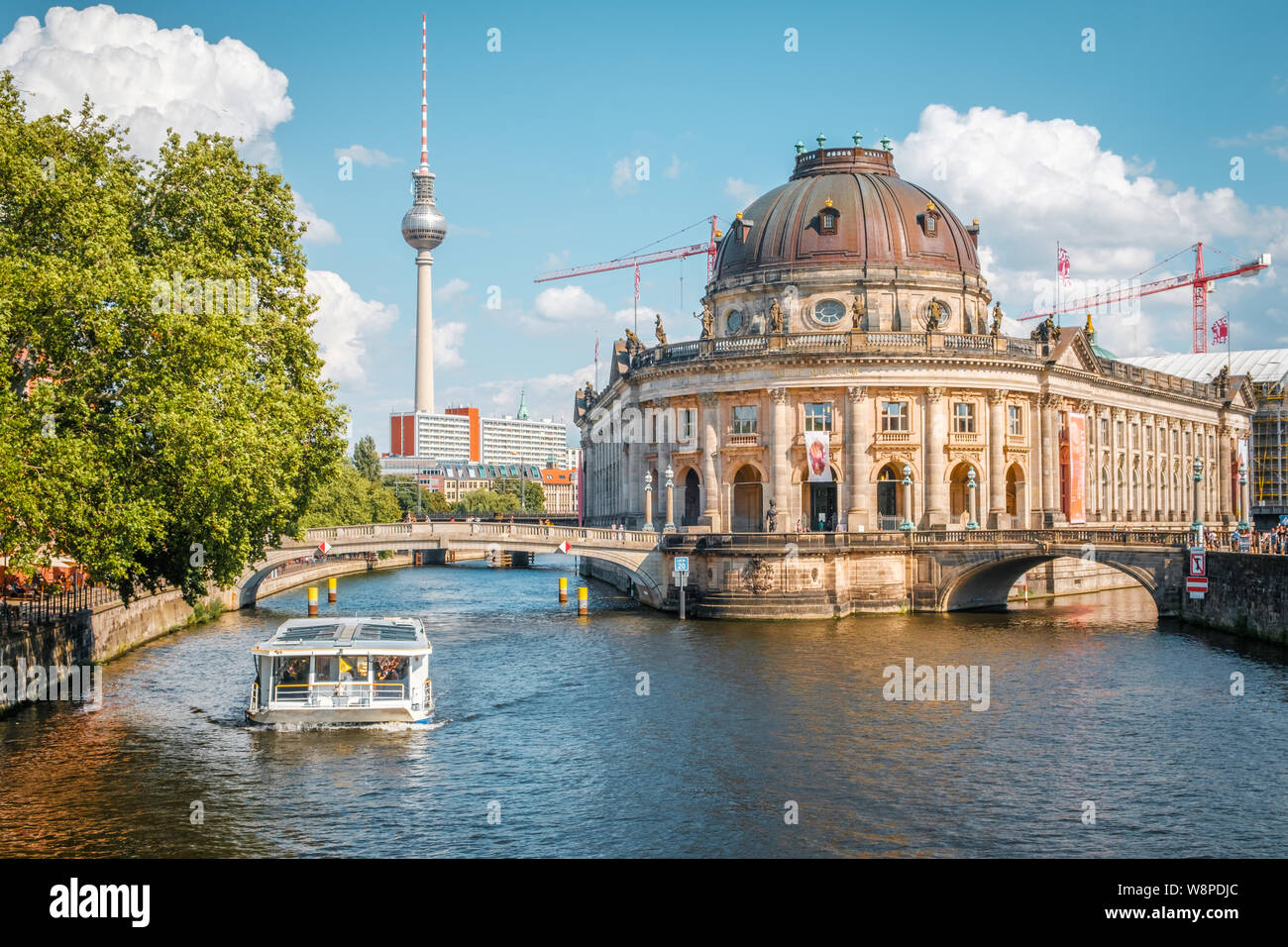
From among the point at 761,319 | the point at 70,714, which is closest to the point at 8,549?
the point at 70,714

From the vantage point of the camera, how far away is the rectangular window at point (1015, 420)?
308 feet

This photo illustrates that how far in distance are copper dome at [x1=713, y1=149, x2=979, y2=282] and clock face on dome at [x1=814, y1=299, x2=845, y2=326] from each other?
9.11 feet

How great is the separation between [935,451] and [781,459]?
10.9 metres

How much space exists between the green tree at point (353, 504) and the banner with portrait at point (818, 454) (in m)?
49.6

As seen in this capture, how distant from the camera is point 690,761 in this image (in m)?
40.2

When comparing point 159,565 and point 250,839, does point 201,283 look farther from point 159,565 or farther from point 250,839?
point 250,839

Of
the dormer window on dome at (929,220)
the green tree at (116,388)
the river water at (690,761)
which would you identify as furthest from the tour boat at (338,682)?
the dormer window on dome at (929,220)

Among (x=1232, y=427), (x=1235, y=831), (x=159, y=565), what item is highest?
(x=1232, y=427)

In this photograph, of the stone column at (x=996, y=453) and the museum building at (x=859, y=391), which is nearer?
the museum building at (x=859, y=391)

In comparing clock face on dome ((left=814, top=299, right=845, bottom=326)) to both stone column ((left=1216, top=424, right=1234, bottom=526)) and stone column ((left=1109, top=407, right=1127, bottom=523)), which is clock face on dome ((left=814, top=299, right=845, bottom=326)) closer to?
stone column ((left=1109, top=407, right=1127, bottom=523))

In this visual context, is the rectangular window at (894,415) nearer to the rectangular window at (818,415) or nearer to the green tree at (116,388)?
the rectangular window at (818,415)

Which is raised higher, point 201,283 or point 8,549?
point 201,283
